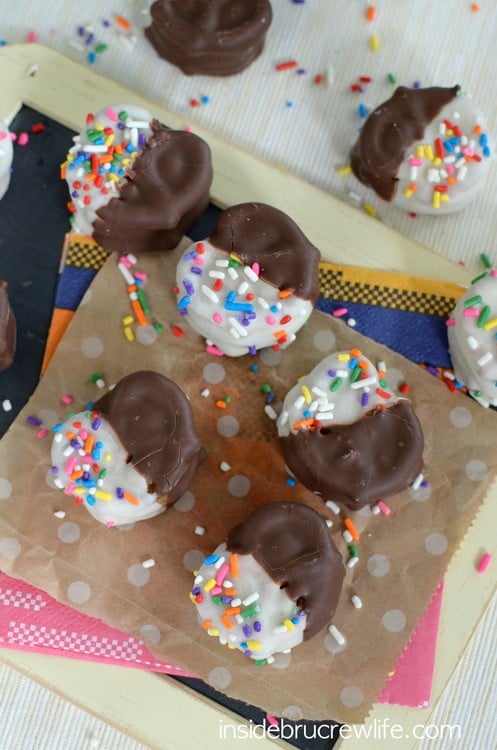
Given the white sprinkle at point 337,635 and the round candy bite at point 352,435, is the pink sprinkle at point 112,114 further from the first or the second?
the white sprinkle at point 337,635

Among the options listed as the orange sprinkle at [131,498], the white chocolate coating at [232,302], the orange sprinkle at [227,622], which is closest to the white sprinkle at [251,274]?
the white chocolate coating at [232,302]

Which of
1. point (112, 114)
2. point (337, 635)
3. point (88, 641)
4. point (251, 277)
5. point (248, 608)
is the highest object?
point (112, 114)

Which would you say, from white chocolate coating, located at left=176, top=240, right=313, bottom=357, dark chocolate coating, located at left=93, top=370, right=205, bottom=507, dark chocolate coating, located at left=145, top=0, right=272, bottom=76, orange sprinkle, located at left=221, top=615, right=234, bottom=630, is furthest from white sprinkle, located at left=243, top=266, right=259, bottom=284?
orange sprinkle, located at left=221, top=615, right=234, bottom=630

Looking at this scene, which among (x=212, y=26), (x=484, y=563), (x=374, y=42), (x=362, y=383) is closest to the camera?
(x=362, y=383)

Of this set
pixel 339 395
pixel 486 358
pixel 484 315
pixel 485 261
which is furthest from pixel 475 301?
pixel 339 395

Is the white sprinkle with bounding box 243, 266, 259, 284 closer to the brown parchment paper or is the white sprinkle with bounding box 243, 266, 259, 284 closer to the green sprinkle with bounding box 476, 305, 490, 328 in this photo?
the brown parchment paper

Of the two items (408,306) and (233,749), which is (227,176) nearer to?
(408,306)

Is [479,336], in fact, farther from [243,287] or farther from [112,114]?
[112,114]
